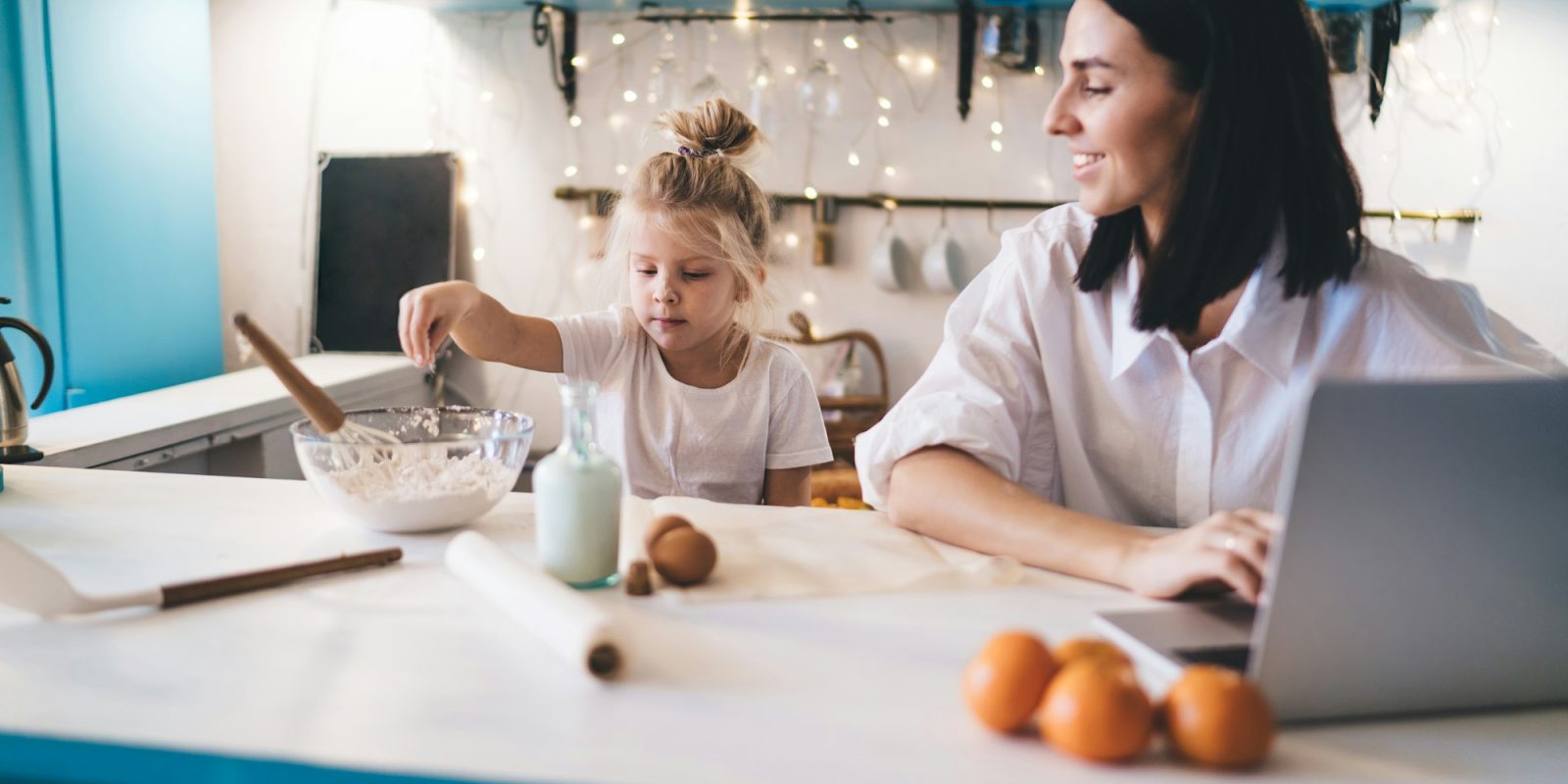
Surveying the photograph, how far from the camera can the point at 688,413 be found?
163cm

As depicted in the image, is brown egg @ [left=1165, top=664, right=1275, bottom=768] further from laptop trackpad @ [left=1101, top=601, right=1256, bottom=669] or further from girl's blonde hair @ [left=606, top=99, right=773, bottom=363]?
girl's blonde hair @ [left=606, top=99, right=773, bottom=363]

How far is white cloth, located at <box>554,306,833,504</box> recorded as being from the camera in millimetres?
1623

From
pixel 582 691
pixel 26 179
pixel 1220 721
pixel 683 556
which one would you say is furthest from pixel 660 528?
pixel 26 179

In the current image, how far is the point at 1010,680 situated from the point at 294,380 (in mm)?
678

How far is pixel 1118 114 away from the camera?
1063mm

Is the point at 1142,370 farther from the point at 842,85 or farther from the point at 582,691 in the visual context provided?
the point at 842,85

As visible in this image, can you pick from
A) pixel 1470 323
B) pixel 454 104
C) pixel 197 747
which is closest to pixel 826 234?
pixel 454 104

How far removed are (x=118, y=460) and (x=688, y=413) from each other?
3.26ft

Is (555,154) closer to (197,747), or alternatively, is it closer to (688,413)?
(688,413)

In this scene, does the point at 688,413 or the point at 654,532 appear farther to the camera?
the point at 688,413

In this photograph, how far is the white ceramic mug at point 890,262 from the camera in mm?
2818

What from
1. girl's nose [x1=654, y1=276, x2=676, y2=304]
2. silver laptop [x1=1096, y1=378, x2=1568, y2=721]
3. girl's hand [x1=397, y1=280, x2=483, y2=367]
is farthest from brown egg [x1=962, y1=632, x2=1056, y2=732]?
girl's nose [x1=654, y1=276, x2=676, y2=304]

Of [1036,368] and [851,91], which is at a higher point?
[851,91]

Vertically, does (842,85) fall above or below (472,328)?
above
